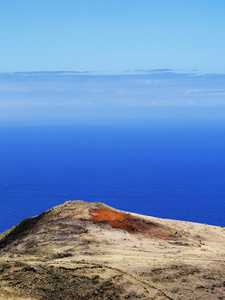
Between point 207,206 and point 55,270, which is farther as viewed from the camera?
point 207,206

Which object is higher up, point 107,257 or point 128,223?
point 107,257

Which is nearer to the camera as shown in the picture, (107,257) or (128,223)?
(107,257)

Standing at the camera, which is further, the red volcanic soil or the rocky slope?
the red volcanic soil

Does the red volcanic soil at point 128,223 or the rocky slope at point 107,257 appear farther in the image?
the red volcanic soil at point 128,223

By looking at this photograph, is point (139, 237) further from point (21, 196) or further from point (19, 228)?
point (21, 196)

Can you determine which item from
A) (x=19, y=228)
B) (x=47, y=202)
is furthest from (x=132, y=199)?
(x=19, y=228)
